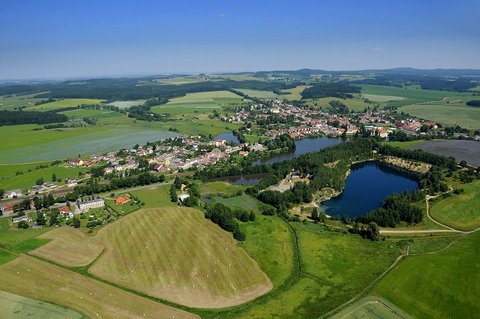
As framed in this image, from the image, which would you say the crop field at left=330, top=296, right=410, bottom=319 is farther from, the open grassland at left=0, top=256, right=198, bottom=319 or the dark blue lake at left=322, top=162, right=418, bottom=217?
the dark blue lake at left=322, top=162, right=418, bottom=217

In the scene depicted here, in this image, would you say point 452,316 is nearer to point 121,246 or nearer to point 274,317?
point 274,317

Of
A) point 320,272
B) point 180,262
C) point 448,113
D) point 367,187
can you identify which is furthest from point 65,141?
point 448,113

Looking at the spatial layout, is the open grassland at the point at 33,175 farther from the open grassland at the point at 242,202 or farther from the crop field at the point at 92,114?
the crop field at the point at 92,114

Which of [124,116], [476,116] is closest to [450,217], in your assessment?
[476,116]

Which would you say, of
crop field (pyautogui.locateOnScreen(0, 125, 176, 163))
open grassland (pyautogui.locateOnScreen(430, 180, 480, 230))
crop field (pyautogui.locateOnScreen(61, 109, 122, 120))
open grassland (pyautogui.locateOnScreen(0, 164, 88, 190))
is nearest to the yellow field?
open grassland (pyautogui.locateOnScreen(0, 164, 88, 190))

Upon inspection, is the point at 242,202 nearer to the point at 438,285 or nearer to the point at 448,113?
the point at 438,285
